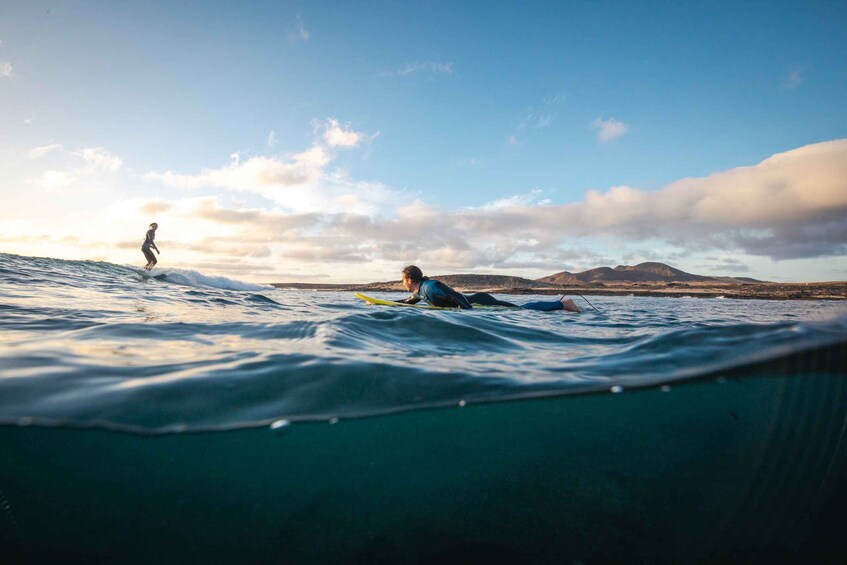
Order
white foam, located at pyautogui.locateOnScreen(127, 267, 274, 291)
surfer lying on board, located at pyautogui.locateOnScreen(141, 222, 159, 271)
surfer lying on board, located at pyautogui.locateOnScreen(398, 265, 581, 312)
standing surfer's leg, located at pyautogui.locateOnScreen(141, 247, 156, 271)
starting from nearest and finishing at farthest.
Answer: surfer lying on board, located at pyautogui.locateOnScreen(398, 265, 581, 312) < surfer lying on board, located at pyautogui.locateOnScreen(141, 222, 159, 271) < standing surfer's leg, located at pyautogui.locateOnScreen(141, 247, 156, 271) < white foam, located at pyautogui.locateOnScreen(127, 267, 274, 291)

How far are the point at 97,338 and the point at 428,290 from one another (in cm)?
743

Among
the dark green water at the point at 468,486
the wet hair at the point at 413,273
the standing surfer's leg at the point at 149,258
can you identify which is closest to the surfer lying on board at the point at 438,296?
the wet hair at the point at 413,273

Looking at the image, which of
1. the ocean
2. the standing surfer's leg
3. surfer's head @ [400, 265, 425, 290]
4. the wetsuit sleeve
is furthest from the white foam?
the ocean

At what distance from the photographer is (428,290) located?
10.8 metres

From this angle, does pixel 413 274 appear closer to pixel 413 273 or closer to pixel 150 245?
pixel 413 273

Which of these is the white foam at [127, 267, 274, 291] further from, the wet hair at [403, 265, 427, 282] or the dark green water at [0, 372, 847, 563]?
the dark green water at [0, 372, 847, 563]

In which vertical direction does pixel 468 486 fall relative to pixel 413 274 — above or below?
below

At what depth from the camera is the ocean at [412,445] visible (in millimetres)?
3135

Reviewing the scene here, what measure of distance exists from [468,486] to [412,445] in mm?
1196

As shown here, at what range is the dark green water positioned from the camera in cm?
307

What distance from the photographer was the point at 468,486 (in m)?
3.86

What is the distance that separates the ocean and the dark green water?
0.08ft

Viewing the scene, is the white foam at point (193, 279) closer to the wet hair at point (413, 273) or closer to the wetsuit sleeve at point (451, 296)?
the wet hair at point (413, 273)

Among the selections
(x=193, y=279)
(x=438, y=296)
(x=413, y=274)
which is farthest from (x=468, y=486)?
(x=193, y=279)
